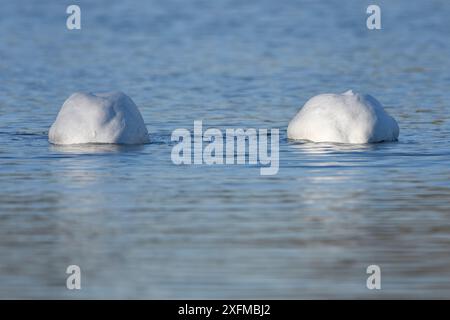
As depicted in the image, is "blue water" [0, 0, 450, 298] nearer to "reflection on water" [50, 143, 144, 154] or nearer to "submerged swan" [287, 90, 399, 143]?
"reflection on water" [50, 143, 144, 154]

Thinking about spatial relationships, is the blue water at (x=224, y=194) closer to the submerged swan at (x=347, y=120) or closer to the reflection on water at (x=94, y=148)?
the reflection on water at (x=94, y=148)

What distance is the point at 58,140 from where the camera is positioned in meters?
19.9

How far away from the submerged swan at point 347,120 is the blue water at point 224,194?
284mm

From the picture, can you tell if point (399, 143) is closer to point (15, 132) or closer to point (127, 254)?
point (15, 132)

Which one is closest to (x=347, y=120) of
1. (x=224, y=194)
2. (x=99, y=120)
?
(x=99, y=120)

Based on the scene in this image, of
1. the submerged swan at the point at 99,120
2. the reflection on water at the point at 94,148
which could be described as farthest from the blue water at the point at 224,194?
the submerged swan at the point at 99,120

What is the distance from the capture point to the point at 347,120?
64.8 feet

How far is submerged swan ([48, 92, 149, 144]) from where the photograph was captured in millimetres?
19391

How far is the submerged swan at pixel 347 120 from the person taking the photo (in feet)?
64.6

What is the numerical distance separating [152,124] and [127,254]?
1030 centimetres

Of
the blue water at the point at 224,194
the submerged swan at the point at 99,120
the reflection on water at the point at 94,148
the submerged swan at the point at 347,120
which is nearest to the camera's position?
the blue water at the point at 224,194

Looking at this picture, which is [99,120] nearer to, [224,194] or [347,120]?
[347,120]

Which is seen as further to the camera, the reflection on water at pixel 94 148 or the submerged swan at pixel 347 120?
the submerged swan at pixel 347 120

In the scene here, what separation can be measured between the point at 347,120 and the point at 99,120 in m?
3.39
